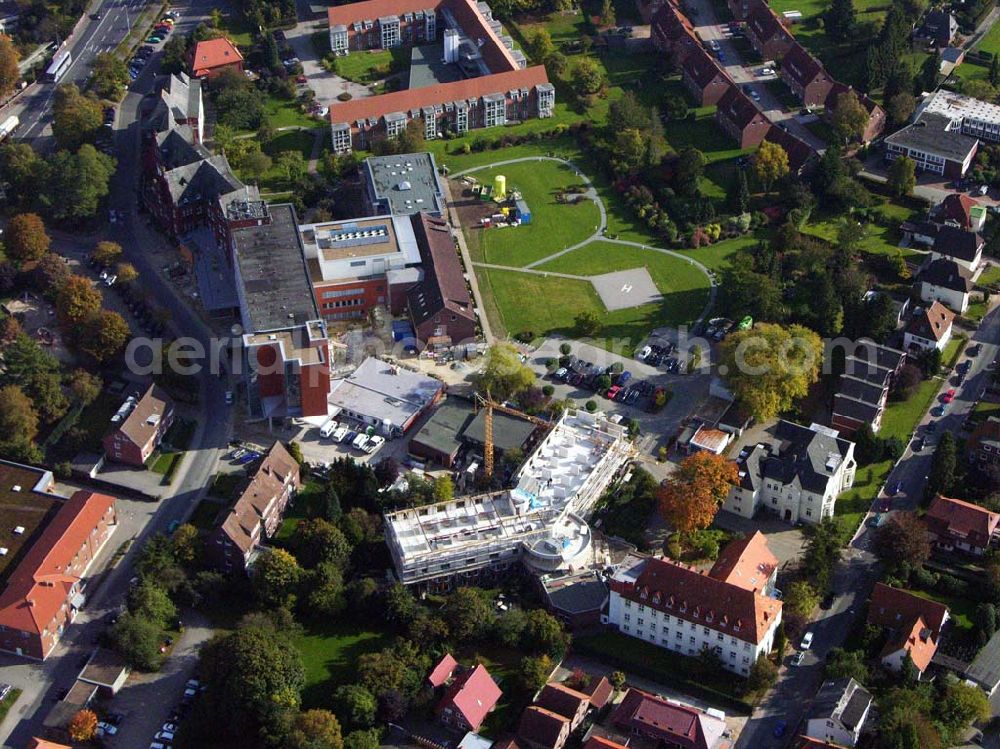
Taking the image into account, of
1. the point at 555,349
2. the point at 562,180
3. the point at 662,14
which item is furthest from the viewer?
the point at 662,14

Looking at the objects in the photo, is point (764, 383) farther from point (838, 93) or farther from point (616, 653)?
point (838, 93)

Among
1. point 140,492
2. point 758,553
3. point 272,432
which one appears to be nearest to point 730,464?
point 758,553

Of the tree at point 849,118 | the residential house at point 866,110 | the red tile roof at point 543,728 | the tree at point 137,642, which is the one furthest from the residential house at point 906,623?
the residential house at point 866,110

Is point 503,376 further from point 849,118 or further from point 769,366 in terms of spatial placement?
point 849,118

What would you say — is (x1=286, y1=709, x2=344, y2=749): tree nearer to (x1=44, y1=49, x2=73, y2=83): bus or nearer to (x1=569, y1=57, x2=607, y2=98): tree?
(x1=569, y1=57, x2=607, y2=98): tree

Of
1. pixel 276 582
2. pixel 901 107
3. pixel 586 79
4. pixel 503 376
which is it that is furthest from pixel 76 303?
pixel 901 107

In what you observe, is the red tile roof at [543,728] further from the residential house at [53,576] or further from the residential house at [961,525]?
the residential house at [53,576]
